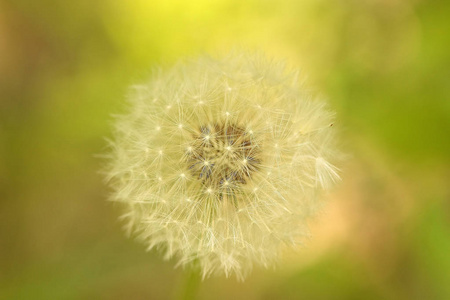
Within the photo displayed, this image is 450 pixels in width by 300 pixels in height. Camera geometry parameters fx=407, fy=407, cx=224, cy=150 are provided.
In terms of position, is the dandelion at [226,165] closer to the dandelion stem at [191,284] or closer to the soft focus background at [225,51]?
the dandelion stem at [191,284]

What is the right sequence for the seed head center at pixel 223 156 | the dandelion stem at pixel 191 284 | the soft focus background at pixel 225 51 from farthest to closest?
the soft focus background at pixel 225 51 < the dandelion stem at pixel 191 284 < the seed head center at pixel 223 156

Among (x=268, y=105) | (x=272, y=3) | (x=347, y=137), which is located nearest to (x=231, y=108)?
(x=268, y=105)

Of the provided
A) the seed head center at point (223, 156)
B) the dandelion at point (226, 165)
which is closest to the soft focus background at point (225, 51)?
the dandelion at point (226, 165)

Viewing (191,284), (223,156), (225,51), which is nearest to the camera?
(223,156)

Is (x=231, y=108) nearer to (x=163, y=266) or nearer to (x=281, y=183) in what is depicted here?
(x=281, y=183)

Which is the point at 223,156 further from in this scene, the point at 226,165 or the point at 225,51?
the point at 225,51

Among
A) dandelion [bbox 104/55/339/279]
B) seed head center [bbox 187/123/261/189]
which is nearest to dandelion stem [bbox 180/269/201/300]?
dandelion [bbox 104/55/339/279]

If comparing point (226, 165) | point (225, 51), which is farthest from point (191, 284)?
point (225, 51)
